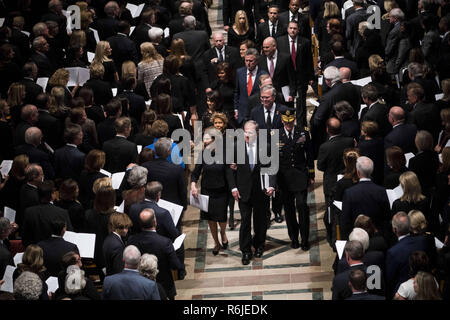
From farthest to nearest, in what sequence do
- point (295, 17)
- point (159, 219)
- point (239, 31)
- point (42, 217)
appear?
point (295, 17), point (239, 31), point (159, 219), point (42, 217)

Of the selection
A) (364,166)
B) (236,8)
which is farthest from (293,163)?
(236,8)

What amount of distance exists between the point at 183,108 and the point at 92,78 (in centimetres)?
157

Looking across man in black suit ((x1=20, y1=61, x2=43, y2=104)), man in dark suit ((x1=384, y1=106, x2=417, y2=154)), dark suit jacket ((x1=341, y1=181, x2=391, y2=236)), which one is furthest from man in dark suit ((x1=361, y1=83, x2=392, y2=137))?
man in black suit ((x1=20, y1=61, x2=43, y2=104))

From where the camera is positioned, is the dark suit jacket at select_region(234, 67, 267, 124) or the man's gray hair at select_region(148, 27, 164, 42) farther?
the man's gray hair at select_region(148, 27, 164, 42)

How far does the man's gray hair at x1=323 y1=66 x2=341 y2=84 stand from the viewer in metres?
12.2

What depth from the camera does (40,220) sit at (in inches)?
374

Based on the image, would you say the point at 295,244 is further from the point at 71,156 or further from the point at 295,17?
the point at 295,17

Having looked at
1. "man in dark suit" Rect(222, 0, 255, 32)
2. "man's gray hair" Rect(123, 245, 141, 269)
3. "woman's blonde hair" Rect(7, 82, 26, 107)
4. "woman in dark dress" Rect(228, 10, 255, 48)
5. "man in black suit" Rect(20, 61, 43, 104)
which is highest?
"man in dark suit" Rect(222, 0, 255, 32)

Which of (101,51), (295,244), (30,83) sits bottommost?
(295,244)

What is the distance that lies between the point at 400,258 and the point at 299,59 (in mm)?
5742

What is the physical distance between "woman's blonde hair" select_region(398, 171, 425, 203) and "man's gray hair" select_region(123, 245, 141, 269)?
10.0 ft

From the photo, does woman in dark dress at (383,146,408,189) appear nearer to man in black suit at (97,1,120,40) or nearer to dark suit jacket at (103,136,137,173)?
dark suit jacket at (103,136,137,173)

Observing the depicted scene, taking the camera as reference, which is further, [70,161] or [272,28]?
[272,28]
